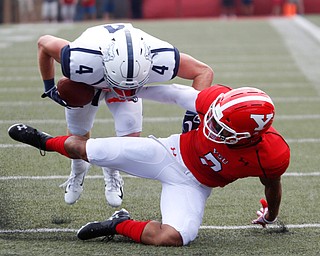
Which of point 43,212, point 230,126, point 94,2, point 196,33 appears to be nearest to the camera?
point 230,126

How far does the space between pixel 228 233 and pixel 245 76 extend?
6699mm

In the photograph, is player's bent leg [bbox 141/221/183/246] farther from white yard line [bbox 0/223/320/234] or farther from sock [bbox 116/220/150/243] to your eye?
white yard line [bbox 0/223/320/234]

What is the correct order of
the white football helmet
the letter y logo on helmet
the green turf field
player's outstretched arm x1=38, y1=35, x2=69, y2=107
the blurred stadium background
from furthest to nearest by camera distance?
the blurred stadium background < player's outstretched arm x1=38, y1=35, x2=69, y2=107 < the white football helmet < the green turf field < the letter y logo on helmet

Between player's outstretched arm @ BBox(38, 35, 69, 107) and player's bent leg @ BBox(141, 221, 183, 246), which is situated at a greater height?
player's outstretched arm @ BBox(38, 35, 69, 107)

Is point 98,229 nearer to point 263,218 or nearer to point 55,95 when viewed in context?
point 263,218

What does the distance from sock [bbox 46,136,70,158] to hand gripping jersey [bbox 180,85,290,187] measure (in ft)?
2.04

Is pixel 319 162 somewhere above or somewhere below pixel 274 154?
below

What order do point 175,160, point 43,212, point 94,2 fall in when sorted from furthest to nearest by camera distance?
point 94,2 < point 43,212 < point 175,160

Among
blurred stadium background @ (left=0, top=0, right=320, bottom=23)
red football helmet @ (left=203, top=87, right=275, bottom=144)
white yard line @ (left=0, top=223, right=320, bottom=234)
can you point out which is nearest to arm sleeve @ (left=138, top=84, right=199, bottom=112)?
red football helmet @ (left=203, top=87, right=275, bottom=144)

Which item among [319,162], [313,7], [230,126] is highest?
[230,126]

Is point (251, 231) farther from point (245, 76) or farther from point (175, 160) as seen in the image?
point (245, 76)

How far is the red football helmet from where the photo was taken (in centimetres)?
381

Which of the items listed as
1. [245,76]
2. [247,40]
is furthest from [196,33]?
[245,76]

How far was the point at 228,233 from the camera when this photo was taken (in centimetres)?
422
